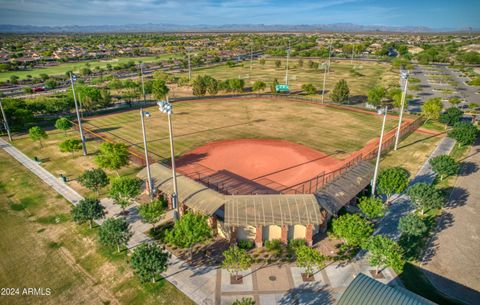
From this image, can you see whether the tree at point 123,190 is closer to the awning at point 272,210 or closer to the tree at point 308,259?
the awning at point 272,210

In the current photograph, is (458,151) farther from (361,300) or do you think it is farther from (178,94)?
(178,94)

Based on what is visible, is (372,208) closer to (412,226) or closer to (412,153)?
(412,226)

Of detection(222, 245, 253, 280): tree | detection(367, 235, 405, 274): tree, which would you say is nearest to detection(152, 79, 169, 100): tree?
detection(222, 245, 253, 280): tree

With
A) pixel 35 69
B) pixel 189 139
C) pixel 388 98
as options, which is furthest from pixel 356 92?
pixel 35 69

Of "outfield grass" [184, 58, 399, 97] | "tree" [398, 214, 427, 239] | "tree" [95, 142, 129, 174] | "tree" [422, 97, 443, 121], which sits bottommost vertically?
"tree" [398, 214, 427, 239]

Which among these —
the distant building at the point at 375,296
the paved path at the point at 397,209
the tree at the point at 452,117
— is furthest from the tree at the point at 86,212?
the tree at the point at 452,117

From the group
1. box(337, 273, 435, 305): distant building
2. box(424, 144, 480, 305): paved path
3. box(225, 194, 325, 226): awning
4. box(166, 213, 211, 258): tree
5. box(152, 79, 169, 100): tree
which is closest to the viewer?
box(337, 273, 435, 305): distant building

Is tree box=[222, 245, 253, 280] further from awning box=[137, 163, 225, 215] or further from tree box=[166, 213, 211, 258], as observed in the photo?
awning box=[137, 163, 225, 215]
